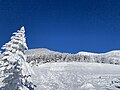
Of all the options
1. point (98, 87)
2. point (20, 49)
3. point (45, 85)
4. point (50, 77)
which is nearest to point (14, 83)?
point (20, 49)

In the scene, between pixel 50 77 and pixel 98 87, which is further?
pixel 50 77

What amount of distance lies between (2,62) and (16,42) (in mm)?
1735

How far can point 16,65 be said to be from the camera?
76.6 feet

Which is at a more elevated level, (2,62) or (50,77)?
(50,77)

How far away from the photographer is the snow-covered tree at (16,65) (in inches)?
919

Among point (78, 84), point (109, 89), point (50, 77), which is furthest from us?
point (50, 77)

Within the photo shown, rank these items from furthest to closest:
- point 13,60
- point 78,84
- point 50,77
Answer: point 50,77, point 78,84, point 13,60

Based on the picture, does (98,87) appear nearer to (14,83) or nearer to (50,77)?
(50,77)

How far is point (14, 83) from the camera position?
23.8m

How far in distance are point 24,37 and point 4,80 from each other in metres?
3.37

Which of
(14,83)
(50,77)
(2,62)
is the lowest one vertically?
(14,83)

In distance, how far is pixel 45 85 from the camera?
324ft

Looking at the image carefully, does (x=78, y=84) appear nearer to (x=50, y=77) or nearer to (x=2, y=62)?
(x=50, y=77)

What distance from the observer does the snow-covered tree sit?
2334 centimetres
